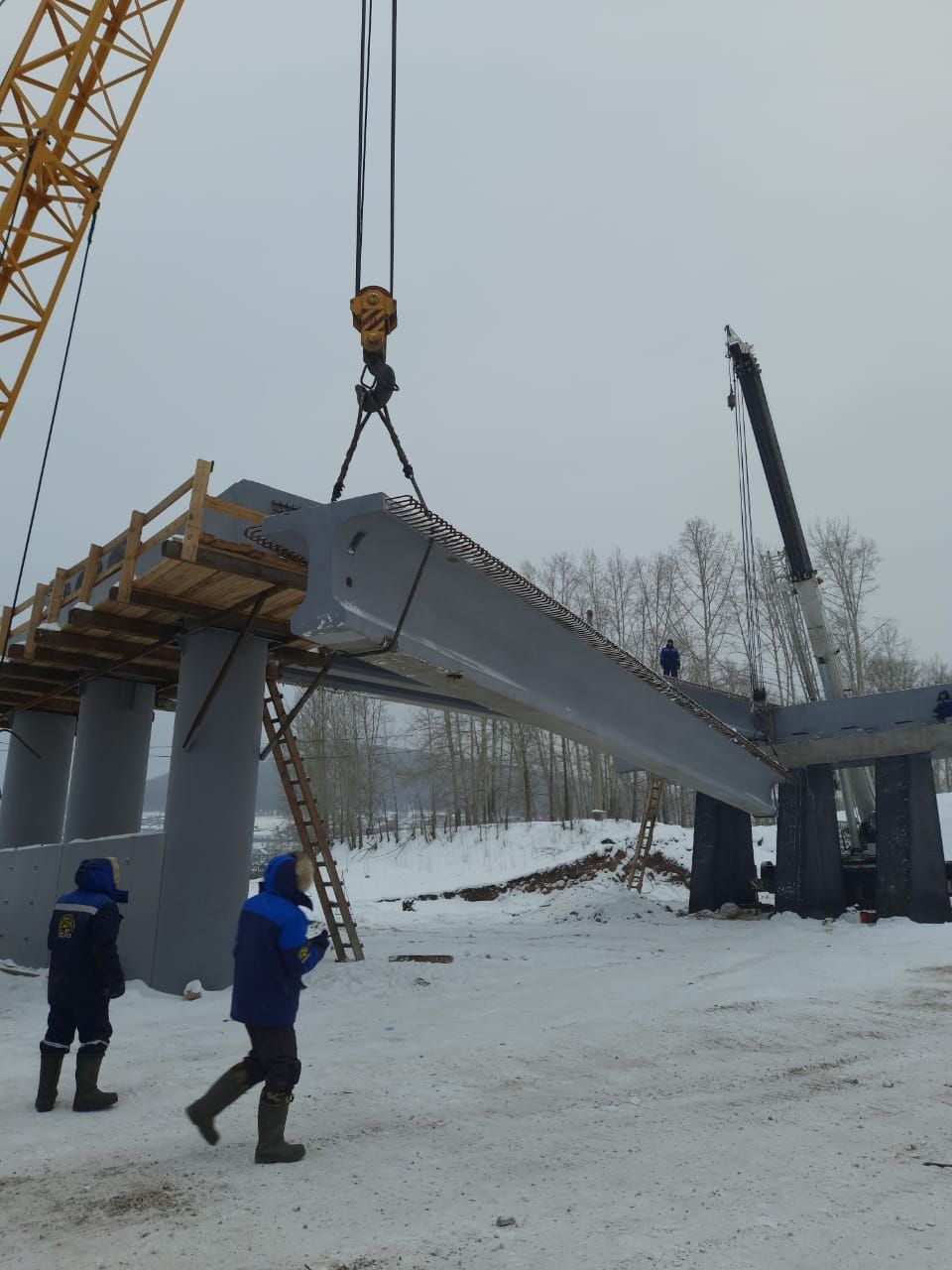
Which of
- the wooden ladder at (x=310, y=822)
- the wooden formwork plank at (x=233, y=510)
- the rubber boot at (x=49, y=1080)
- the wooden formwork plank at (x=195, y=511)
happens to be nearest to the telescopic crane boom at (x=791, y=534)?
the wooden ladder at (x=310, y=822)

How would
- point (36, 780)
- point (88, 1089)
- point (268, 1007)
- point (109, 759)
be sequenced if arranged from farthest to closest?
point (36, 780) < point (109, 759) < point (88, 1089) < point (268, 1007)

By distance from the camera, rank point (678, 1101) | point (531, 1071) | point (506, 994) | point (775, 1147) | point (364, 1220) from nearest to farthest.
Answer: point (364, 1220) < point (775, 1147) < point (678, 1101) < point (531, 1071) < point (506, 994)

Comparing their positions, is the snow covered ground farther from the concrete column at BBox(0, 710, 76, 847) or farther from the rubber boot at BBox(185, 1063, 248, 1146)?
the concrete column at BBox(0, 710, 76, 847)

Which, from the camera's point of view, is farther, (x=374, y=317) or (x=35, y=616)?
(x=35, y=616)

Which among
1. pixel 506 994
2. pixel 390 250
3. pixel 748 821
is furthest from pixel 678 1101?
pixel 748 821

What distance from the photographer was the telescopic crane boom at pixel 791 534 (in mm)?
16797

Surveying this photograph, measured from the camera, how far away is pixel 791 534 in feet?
55.6

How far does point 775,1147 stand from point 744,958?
657 centimetres

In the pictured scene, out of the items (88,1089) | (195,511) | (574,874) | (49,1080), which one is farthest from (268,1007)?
(574,874)

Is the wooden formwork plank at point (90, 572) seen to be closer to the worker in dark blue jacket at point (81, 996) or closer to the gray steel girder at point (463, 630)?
the gray steel girder at point (463, 630)

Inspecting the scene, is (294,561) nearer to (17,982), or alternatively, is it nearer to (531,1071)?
(531,1071)

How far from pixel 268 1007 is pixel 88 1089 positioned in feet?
5.78

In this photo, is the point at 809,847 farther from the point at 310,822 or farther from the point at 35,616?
the point at 35,616

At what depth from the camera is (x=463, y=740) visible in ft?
132
